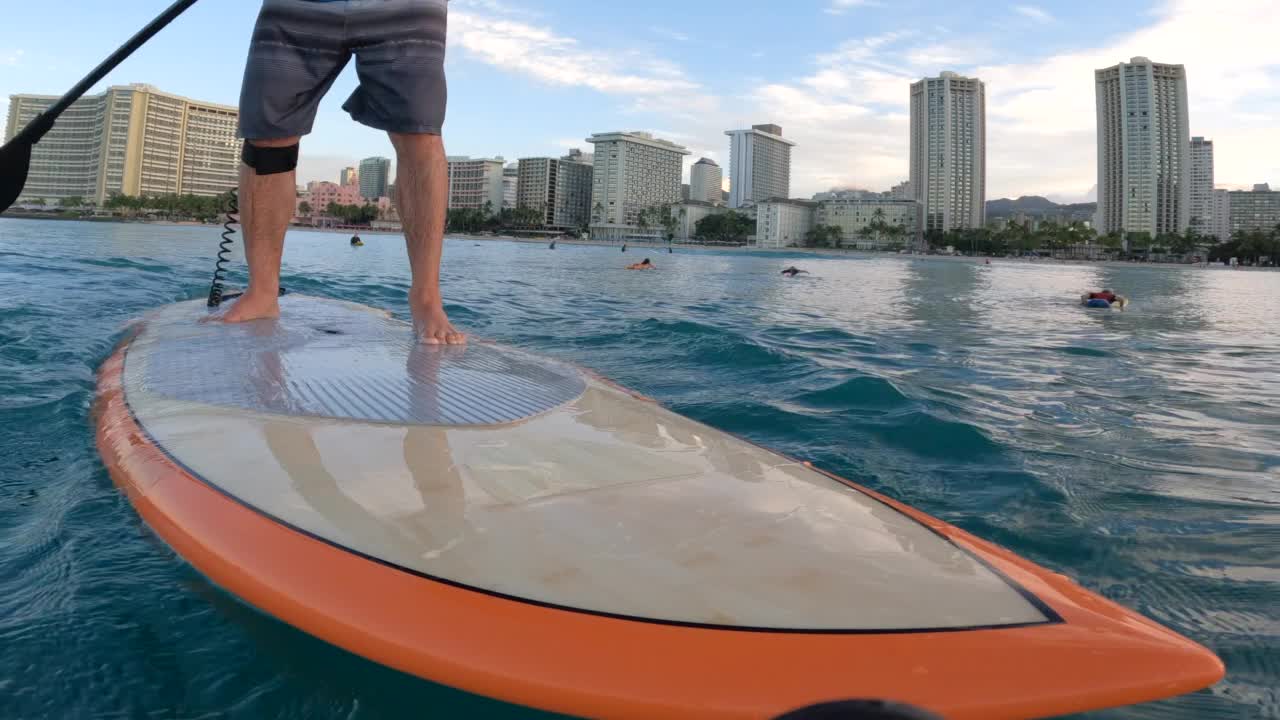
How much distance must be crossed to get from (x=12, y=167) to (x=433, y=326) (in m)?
1.89

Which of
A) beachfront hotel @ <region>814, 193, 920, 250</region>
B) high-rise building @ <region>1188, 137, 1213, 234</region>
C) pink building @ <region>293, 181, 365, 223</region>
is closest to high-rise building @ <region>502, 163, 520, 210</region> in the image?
pink building @ <region>293, 181, 365, 223</region>

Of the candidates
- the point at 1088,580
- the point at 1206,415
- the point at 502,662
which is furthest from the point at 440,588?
the point at 1206,415

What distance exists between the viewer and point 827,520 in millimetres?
1353

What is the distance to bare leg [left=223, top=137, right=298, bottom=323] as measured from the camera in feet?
11.6

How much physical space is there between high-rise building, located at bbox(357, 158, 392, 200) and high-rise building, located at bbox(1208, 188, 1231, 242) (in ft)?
621

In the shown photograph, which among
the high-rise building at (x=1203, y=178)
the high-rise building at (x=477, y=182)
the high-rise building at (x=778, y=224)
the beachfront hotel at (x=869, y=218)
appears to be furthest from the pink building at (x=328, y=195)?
the high-rise building at (x=1203, y=178)

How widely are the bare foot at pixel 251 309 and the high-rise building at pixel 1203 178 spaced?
17291cm

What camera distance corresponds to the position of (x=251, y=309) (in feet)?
12.3

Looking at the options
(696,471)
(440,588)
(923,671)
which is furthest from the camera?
(696,471)

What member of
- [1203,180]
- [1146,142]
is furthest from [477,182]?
[1203,180]

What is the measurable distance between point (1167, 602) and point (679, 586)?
1.24 m

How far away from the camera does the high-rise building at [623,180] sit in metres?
137

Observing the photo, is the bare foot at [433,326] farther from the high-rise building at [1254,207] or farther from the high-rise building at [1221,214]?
the high-rise building at [1254,207]

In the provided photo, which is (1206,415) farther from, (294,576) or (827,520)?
(294,576)
